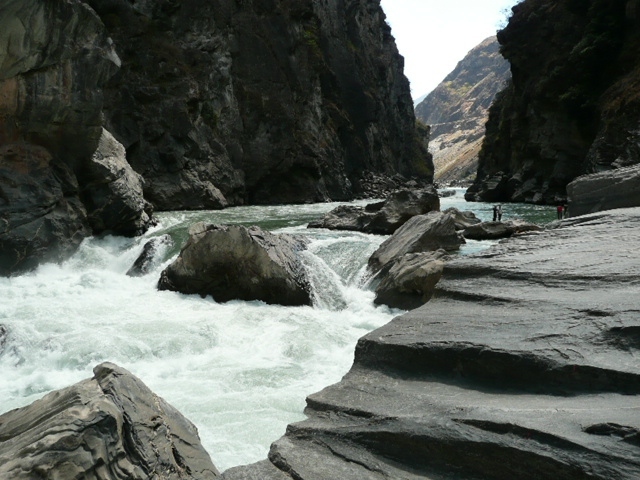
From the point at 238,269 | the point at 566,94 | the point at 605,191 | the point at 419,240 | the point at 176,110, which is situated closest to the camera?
the point at 605,191

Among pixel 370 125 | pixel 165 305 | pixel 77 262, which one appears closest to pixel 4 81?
pixel 77 262

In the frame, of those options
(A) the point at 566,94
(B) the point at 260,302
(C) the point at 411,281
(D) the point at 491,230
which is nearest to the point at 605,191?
(C) the point at 411,281

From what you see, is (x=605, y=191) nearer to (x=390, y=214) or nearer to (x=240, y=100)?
(x=390, y=214)

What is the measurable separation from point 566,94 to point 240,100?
22.6 meters

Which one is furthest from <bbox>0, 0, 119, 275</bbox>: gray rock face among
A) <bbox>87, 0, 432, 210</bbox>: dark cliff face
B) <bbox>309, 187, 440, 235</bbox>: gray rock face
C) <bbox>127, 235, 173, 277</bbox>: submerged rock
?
<bbox>87, 0, 432, 210</bbox>: dark cliff face

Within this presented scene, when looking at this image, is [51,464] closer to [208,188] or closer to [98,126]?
[98,126]

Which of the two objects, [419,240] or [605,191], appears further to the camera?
[419,240]

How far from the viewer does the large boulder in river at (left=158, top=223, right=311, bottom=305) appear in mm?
13125

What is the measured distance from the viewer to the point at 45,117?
15.8m

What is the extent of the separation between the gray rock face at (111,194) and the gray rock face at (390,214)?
25.2 ft

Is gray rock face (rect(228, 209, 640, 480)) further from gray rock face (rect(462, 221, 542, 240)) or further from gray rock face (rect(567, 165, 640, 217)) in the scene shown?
gray rock face (rect(462, 221, 542, 240))

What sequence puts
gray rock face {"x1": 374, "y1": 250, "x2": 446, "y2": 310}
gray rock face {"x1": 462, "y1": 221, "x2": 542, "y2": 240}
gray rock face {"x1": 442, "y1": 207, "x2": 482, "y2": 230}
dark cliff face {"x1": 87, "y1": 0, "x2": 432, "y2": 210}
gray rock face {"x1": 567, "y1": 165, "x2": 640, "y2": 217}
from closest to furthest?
gray rock face {"x1": 567, "y1": 165, "x2": 640, "y2": 217}, gray rock face {"x1": 374, "y1": 250, "x2": 446, "y2": 310}, gray rock face {"x1": 462, "y1": 221, "x2": 542, "y2": 240}, gray rock face {"x1": 442, "y1": 207, "x2": 482, "y2": 230}, dark cliff face {"x1": 87, "y1": 0, "x2": 432, "y2": 210}

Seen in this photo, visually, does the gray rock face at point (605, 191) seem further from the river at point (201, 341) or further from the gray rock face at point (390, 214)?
the gray rock face at point (390, 214)

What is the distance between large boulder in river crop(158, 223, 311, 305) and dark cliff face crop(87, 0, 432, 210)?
57.7ft
